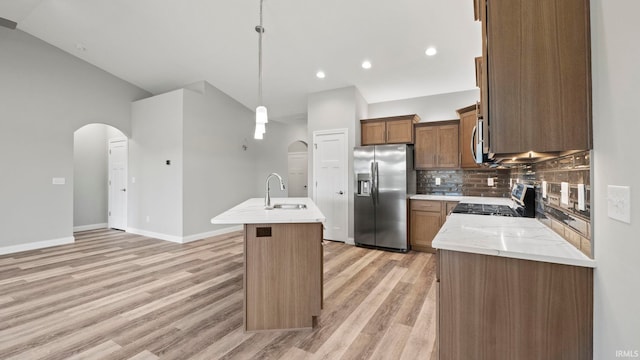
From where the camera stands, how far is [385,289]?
2781mm

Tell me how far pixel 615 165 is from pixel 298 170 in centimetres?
758

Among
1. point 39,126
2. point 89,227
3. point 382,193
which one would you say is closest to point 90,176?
point 89,227

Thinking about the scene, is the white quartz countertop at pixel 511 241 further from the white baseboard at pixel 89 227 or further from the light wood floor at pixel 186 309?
the white baseboard at pixel 89 227

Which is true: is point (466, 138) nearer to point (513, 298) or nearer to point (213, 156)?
point (513, 298)

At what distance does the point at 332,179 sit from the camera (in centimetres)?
475

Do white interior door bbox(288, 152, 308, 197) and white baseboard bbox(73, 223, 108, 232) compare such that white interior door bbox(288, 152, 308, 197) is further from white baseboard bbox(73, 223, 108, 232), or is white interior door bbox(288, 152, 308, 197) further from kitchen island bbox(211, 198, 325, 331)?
kitchen island bbox(211, 198, 325, 331)

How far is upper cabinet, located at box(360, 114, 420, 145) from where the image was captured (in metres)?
4.41

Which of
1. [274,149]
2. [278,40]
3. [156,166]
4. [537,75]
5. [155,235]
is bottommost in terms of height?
[155,235]

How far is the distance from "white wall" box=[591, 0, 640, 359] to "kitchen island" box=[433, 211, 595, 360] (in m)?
0.07

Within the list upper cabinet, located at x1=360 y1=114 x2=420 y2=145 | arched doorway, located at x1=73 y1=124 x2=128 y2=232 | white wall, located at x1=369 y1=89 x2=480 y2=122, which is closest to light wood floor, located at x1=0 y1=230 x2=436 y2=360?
upper cabinet, located at x1=360 y1=114 x2=420 y2=145

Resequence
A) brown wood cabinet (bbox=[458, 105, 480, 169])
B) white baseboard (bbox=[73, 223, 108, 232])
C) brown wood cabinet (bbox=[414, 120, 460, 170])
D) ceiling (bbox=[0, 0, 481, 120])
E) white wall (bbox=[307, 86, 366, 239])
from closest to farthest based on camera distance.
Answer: ceiling (bbox=[0, 0, 481, 120]), brown wood cabinet (bbox=[458, 105, 480, 169]), brown wood cabinet (bbox=[414, 120, 460, 170]), white wall (bbox=[307, 86, 366, 239]), white baseboard (bbox=[73, 223, 108, 232])

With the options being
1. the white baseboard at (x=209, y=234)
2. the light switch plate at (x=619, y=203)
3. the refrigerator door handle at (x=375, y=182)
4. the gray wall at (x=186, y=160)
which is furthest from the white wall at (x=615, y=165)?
the gray wall at (x=186, y=160)

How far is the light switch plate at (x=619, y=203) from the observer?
0.82m

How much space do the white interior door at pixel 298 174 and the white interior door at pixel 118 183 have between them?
4.14m
